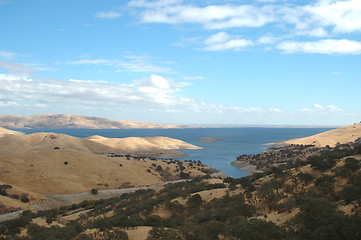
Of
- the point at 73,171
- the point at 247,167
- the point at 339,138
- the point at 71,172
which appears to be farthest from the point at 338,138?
the point at 71,172

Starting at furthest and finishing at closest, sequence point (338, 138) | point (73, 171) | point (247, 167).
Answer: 1. point (338, 138)
2. point (247, 167)
3. point (73, 171)

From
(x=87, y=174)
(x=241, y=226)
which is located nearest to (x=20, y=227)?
(x=241, y=226)

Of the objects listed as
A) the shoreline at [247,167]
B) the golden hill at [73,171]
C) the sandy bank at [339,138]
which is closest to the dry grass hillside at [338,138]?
the sandy bank at [339,138]

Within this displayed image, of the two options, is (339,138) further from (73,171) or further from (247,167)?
(73,171)

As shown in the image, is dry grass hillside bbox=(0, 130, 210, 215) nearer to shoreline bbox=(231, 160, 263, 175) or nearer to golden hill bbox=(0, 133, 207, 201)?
golden hill bbox=(0, 133, 207, 201)

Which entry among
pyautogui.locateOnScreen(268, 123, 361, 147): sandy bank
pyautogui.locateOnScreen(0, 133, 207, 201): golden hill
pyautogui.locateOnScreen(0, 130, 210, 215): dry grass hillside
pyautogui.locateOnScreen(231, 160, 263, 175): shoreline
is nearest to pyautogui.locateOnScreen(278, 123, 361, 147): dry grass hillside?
pyautogui.locateOnScreen(268, 123, 361, 147): sandy bank

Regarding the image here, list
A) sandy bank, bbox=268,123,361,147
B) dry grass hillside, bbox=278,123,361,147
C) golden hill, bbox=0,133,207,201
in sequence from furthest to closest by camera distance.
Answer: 1. dry grass hillside, bbox=278,123,361,147
2. sandy bank, bbox=268,123,361,147
3. golden hill, bbox=0,133,207,201

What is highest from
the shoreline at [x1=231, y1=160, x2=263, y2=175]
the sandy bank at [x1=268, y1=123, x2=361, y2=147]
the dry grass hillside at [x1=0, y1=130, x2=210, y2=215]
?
the sandy bank at [x1=268, y1=123, x2=361, y2=147]

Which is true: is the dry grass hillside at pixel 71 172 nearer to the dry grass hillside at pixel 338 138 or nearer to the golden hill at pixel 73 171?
the golden hill at pixel 73 171

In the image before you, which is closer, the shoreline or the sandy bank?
the shoreline

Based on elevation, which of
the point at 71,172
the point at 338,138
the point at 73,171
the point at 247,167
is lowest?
the point at 247,167

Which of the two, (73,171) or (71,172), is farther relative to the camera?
(73,171)
